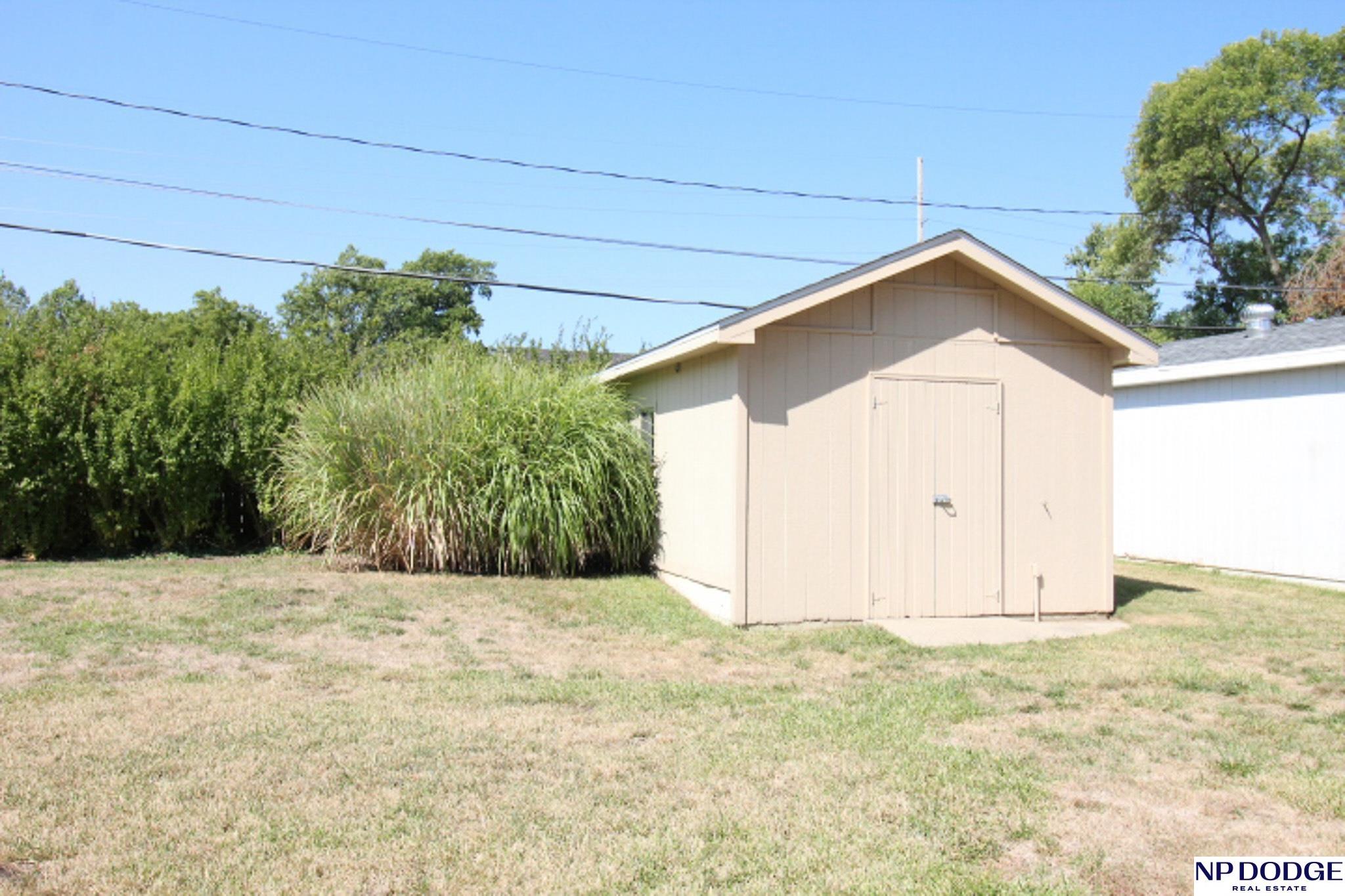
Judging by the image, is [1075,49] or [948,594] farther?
[1075,49]

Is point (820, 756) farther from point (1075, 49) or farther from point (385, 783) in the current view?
point (1075, 49)

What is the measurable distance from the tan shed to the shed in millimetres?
3470

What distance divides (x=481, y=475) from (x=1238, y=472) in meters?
8.83

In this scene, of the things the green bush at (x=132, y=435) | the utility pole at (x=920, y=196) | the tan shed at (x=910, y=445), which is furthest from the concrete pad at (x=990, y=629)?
the utility pole at (x=920, y=196)

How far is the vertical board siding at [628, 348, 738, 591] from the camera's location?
8617 millimetres

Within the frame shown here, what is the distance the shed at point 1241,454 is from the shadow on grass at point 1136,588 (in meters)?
1.59

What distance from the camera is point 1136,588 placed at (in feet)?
35.7

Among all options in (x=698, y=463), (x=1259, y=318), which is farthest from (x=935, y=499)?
(x=1259, y=318)

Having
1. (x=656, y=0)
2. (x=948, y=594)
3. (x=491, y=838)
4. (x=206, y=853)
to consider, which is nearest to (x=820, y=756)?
(x=491, y=838)

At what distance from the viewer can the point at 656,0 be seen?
15.4 meters

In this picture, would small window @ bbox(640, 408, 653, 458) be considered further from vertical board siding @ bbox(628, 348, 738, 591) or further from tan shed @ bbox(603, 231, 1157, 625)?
tan shed @ bbox(603, 231, 1157, 625)

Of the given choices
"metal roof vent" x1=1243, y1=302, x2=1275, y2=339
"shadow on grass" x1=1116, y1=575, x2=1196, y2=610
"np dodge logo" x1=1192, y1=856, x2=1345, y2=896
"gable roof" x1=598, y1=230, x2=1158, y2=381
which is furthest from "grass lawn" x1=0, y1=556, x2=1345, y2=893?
"metal roof vent" x1=1243, y1=302, x2=1275, y2=339

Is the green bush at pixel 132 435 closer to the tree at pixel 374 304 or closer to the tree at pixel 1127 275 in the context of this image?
the tree at pixel 1127 275

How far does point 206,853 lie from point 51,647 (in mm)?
4328
